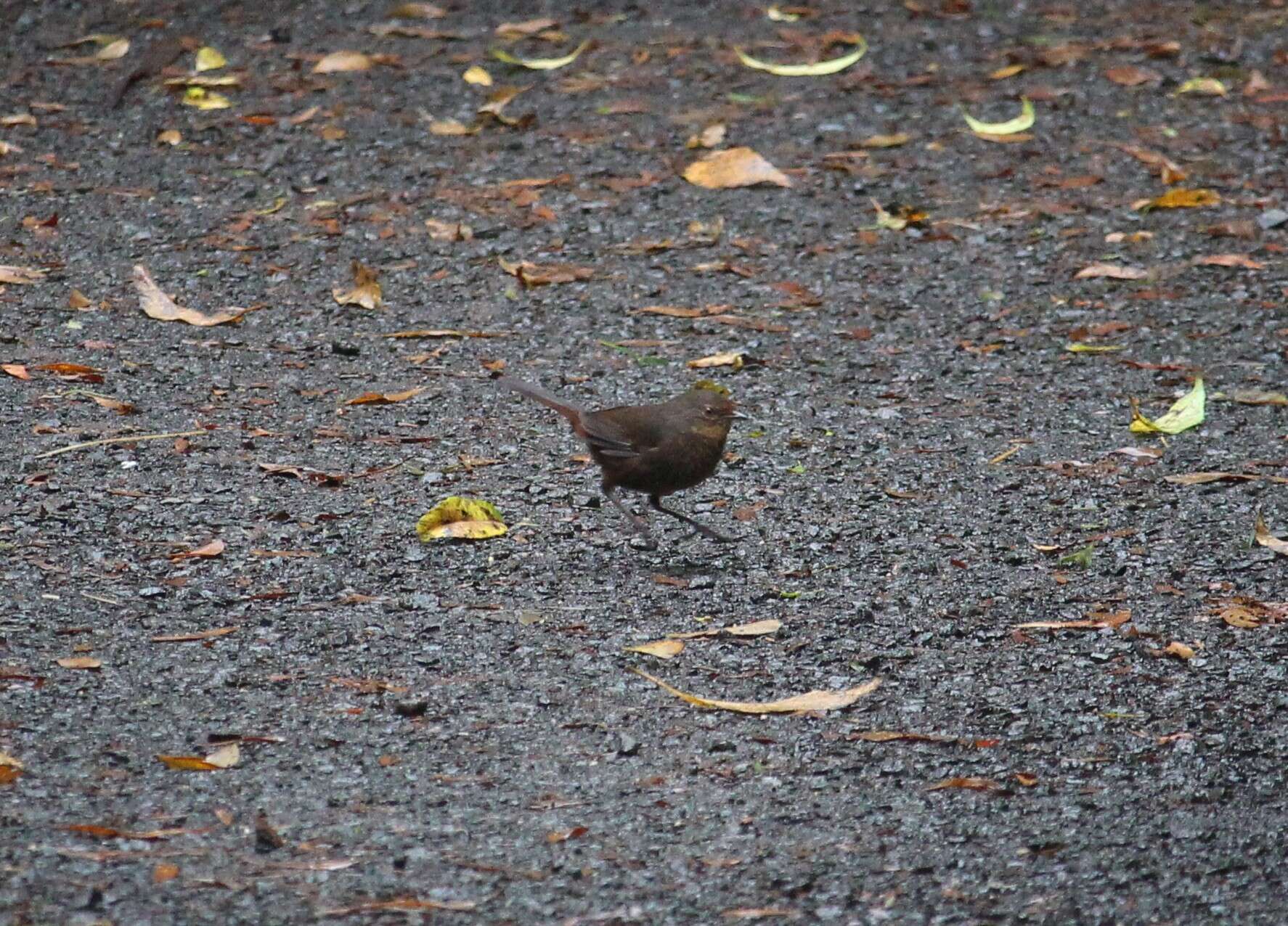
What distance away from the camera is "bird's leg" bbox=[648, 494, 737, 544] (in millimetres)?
5254

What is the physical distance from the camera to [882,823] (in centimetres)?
372

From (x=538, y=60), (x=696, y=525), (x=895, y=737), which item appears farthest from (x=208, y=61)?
(x=895, y=737)

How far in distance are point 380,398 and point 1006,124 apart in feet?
13.4

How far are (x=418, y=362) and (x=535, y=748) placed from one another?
2833mm

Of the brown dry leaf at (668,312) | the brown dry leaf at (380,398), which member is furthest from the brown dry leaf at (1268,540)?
the brown dry leaf at (380,398)

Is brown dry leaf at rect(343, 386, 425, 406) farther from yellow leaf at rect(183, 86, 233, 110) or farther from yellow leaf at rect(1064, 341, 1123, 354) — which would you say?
yellow leaf at rect(183, 86, 233, 110)

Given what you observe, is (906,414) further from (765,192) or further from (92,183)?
(92,183)

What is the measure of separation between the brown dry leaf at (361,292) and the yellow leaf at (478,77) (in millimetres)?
2307

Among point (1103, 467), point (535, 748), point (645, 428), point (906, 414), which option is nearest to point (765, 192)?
point (906, 414)

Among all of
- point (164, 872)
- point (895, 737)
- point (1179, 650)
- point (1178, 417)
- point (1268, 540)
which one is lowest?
point (1178, 417)

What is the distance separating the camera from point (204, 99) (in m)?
8.83

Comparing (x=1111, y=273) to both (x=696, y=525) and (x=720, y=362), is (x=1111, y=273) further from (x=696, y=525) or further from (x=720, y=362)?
(x=696, y=525)

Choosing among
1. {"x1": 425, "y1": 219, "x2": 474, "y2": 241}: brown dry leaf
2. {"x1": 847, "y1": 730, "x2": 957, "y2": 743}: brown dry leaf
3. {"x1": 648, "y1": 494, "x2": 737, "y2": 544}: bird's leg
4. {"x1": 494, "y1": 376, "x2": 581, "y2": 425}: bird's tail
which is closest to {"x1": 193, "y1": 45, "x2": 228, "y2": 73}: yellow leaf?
{"x1": 425, "y1": 219, "x2": 474, "y2": 241}: brown dry leaf

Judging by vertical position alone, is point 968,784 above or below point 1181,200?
above
